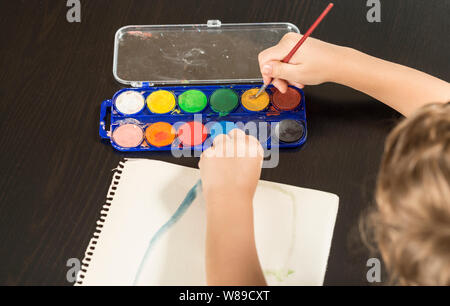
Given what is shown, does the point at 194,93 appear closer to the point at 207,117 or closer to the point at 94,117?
the point at 207,117

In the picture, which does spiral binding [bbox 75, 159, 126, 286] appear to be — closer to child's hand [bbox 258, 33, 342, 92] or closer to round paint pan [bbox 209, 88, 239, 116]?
round paint pan [bbox 209, 88, 239, 116]

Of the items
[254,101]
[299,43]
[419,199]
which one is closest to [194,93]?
[254,101]

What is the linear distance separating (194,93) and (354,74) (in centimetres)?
32

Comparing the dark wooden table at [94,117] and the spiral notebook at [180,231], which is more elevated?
the dark wooden table at [94,117]

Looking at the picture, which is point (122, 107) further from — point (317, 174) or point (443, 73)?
point (443, 73)

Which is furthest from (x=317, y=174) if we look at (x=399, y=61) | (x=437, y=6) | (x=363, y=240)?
(x=437, y=6)

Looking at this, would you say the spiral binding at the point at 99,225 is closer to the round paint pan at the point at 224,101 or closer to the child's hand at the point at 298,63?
the round paint pan at the point at 224,101

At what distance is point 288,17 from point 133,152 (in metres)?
0.46

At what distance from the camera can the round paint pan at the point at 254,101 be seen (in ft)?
2.72

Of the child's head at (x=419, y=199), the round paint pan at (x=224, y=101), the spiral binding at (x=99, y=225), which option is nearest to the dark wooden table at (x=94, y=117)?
the spiral binding at (x=99, y=225)

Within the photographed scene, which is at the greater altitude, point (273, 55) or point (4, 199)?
point (273, 55)

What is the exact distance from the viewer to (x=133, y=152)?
79cm

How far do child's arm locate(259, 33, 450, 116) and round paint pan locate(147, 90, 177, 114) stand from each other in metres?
0.19

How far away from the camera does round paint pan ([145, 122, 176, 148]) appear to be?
0.80 m
